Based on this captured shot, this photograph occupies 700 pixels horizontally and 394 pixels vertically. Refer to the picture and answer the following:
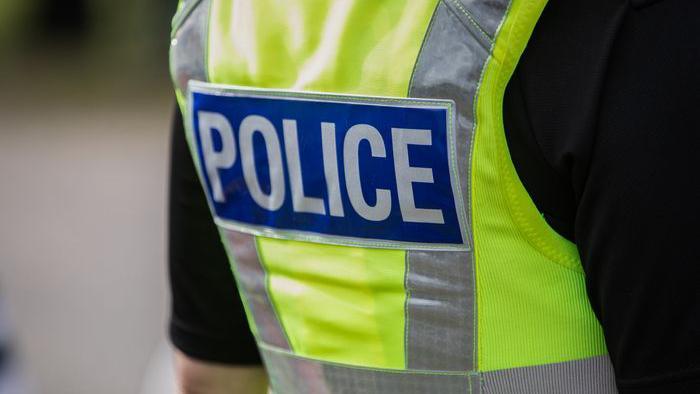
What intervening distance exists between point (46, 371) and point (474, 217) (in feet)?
14.8

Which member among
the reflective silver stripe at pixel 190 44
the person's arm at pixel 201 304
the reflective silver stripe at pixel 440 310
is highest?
the reflective silver stripe at pixel 190 44

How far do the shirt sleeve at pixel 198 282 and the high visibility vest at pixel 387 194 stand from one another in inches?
5.4

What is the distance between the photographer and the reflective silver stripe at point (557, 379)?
4.02ft

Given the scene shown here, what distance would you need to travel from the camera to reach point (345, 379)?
137 centimetres

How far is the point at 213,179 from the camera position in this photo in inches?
56.3

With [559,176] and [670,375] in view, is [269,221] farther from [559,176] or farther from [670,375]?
[670,375]

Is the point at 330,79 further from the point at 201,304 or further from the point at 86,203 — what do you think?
the point at 86,203

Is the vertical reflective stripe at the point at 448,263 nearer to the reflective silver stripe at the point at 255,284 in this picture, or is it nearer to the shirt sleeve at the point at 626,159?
the shirt sleeve at the point at 626,159

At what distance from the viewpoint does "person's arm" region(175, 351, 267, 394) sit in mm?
1704

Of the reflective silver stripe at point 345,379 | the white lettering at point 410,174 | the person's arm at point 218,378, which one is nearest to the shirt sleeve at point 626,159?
the white lettering at point 410,174

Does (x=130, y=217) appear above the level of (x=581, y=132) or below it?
below

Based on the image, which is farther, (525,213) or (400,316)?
(400,316)

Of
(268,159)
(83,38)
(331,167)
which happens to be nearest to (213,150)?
(268,159)

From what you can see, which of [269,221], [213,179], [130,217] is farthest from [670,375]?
[130,217]
